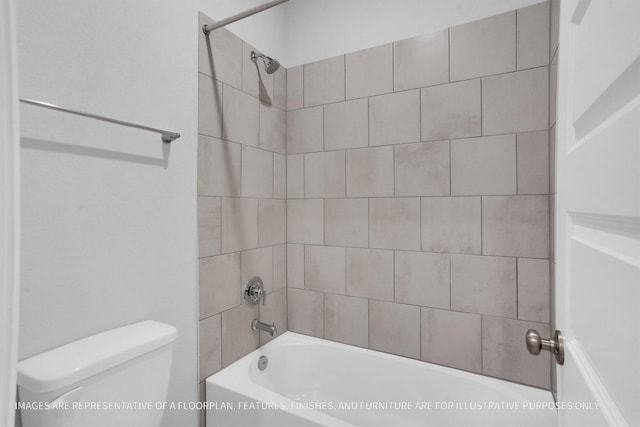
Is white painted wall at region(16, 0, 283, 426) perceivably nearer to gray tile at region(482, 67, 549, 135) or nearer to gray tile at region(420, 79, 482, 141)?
gray tile at region(420, 79, 482, 141)

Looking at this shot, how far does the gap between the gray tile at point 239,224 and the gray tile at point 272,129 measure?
37 centimetres

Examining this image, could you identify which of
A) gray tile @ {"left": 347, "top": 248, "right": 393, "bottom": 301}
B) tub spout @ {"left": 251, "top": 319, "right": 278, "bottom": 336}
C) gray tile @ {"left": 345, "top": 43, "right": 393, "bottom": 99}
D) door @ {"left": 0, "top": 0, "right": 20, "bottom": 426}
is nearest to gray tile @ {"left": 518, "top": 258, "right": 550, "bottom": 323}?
gray tile @ {"left": 347, "top": 248, "right": 393, "bottom": 301}

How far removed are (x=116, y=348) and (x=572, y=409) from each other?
118 cm

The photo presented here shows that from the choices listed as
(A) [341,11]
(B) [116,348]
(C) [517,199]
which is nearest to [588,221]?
(C) [517,199]

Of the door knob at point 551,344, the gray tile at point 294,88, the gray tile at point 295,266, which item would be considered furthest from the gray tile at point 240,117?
the door knob at point 551,344

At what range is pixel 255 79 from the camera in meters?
1.77

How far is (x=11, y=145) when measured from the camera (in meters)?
0.40

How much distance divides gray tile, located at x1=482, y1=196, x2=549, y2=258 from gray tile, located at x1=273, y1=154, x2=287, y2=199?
3.71 ft

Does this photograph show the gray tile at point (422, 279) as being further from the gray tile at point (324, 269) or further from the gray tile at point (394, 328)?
the gray tile at point (324, 269)

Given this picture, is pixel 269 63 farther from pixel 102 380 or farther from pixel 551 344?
pixel 551 344

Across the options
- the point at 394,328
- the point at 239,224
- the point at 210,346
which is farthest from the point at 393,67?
the point at 210,346

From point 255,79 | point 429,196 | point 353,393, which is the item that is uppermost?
point 255,79

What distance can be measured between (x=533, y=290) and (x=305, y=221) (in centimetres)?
122

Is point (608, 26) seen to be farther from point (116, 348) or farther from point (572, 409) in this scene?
point (116, 348)
